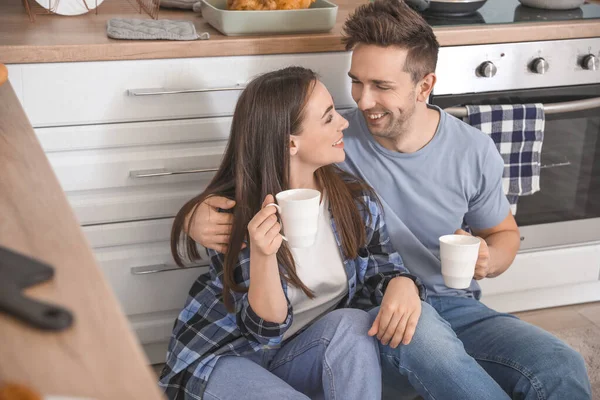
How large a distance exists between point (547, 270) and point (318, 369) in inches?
43.4

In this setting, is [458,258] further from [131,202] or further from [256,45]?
[131,202]

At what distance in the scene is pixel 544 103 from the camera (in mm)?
2205

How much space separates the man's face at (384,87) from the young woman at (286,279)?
0.12 m

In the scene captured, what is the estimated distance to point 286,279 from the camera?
1.68 metres

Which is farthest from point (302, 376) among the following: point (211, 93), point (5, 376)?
point (5, 376)

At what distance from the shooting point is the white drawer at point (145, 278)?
6.74 feet

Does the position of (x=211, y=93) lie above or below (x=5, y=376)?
below

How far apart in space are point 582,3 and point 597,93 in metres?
0.29

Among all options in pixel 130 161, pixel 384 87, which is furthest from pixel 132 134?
pixel 384 87

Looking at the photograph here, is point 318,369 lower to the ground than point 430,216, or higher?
lower

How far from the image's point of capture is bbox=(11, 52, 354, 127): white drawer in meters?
1.85

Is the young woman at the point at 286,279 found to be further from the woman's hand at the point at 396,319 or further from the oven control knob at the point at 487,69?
the oven control knob at the point at 487,69

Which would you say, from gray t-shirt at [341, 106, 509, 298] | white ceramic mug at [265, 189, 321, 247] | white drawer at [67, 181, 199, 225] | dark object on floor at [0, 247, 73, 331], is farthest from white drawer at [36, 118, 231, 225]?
dark object on floor at [0, 247, 73, 331]

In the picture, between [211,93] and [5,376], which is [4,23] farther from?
[5,376]
